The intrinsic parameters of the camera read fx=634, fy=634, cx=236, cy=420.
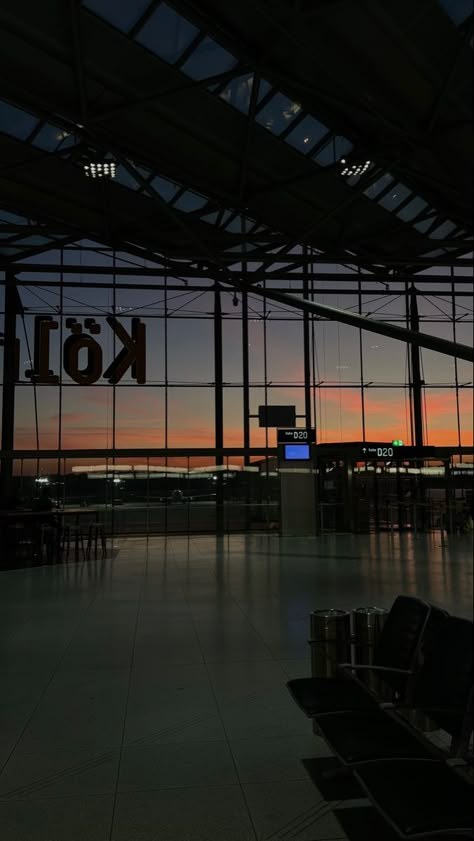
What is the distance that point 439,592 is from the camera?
8805mm

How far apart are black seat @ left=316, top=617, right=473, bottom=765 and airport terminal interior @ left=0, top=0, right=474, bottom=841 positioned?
0.02 m

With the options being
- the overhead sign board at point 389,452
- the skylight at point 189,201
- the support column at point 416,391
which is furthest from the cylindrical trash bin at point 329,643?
the support column at point 416,391

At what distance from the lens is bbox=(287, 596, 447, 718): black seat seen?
3574mm

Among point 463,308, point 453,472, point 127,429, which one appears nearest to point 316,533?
point 453,472

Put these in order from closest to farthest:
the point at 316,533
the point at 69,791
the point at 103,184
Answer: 1. the point at 69,791
2. the point at 103,184
3. the point at 316,533

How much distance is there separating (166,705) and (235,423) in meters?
19.1

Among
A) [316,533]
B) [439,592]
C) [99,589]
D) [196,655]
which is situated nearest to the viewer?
[196,655]

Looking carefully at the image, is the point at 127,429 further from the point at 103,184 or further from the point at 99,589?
the point at 99,589

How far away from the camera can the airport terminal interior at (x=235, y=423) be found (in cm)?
322

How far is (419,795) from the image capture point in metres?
2.47

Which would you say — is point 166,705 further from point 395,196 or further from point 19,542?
point 395,196

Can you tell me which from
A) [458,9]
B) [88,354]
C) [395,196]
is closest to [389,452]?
[395,196]

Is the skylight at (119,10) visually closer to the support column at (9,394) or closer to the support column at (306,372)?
the support column at (9,394)

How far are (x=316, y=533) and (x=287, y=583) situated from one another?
9.99m
